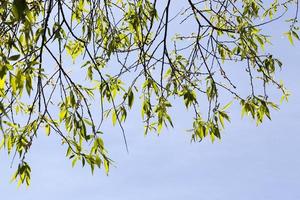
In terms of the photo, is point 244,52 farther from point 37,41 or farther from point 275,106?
point 37,41

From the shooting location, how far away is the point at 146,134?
4.17m

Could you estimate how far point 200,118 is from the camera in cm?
416

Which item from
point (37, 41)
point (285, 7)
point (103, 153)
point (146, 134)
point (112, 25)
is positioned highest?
point (285, 7)

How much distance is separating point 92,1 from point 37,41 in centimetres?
75

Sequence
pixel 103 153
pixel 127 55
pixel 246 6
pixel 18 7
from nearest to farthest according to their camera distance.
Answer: pixel 18 7 → pixel 103 153 → pixel 127 55 → pixel 246 6

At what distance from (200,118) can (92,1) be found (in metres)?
1.22

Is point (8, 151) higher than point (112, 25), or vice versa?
point (112, 25)

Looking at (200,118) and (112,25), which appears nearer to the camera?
(200,118)

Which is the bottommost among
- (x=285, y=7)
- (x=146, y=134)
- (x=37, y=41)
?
(x=146, y=134)

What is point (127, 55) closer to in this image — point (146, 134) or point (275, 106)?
point (146, 134)

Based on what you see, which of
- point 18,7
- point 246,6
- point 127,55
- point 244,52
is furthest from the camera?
point 246,6

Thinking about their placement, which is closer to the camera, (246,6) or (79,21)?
(79,21)

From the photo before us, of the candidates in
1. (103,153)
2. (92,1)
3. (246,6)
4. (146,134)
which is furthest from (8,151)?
(246,6)

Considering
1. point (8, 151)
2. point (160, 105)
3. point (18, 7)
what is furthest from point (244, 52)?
point (18, 7)
